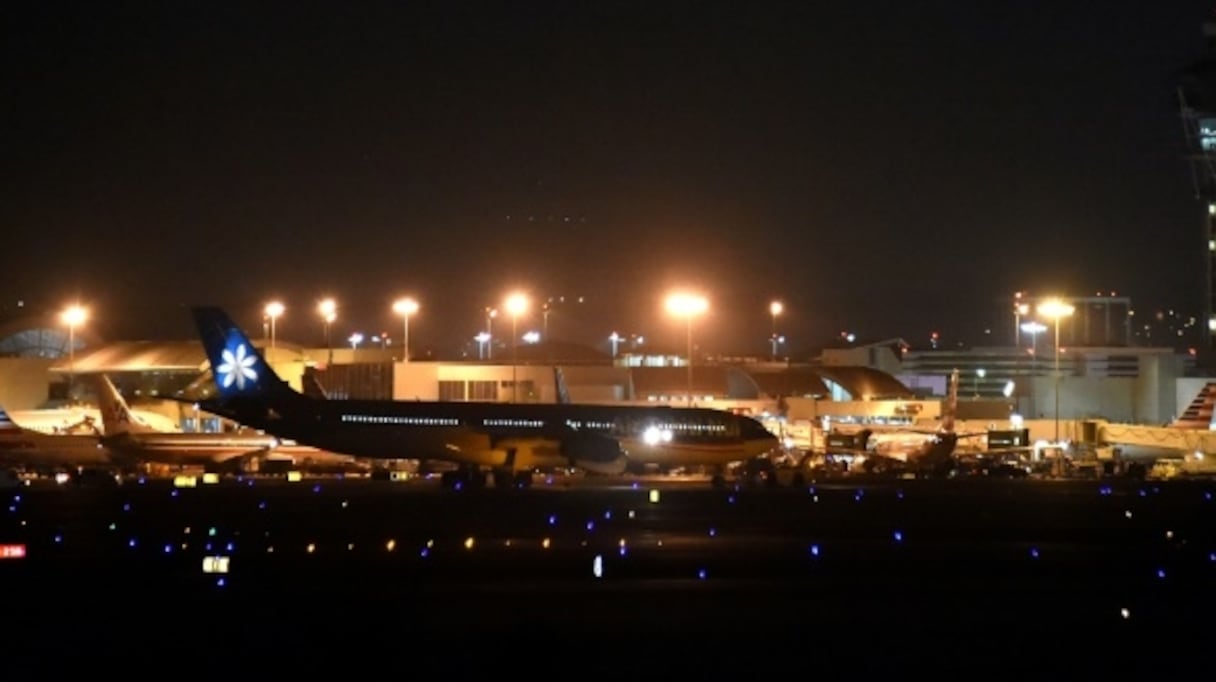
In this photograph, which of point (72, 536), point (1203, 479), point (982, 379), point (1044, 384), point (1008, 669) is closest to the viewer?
point (1008, 669)

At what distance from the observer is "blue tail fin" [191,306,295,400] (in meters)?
69.6

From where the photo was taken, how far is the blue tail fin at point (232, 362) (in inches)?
2741

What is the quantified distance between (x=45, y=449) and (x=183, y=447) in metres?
6.46

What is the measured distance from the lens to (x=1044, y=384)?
149 metres

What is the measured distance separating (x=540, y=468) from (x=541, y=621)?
43.5 m

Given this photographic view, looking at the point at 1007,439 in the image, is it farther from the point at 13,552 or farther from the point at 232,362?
the point at 13,552

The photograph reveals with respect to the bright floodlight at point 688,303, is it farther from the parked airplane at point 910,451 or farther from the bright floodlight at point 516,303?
the bright floodlight at point 516,303

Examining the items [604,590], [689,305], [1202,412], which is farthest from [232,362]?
[1202,412]

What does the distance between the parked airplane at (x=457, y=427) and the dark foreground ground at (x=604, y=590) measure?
14.8m

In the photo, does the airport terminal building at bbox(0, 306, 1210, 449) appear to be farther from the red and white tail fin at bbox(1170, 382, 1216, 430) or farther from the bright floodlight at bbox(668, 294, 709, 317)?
the bright floodlight at bbox(668, 294, 709, 317)

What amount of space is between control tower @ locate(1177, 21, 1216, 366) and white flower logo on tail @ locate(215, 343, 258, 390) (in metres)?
99.0

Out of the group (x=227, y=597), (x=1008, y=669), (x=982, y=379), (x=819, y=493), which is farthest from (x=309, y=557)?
(x=982, y=379)

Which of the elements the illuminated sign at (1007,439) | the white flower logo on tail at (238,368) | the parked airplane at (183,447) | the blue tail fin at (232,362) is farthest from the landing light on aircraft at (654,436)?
the illuminated sign at (1007,439)

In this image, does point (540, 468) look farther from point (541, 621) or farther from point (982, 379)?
point (982, 379)
